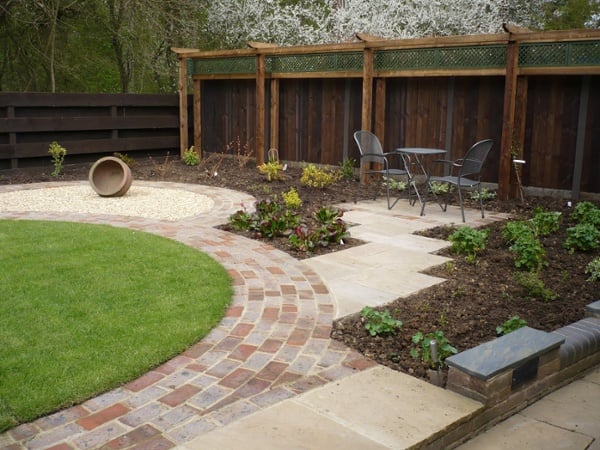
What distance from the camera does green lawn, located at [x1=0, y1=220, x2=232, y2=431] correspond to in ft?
9.10

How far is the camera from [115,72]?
14.9m

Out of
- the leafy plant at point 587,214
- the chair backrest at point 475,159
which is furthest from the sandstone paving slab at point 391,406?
the chair backrest at point 475,159

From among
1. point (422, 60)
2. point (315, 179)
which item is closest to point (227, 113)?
point (315, 179)

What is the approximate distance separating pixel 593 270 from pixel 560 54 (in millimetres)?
3204

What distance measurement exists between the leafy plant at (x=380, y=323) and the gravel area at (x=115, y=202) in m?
3.50

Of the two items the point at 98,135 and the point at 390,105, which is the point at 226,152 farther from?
the point at 390,105

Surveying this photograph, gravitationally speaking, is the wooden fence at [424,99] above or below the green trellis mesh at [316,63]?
below

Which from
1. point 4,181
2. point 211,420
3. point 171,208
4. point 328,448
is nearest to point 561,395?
point 328,448

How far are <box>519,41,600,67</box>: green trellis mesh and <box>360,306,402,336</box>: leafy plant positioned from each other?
453cm

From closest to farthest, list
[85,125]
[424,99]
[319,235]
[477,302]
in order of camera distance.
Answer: [477,302]
[319,235]
[424,99]
[85,125]

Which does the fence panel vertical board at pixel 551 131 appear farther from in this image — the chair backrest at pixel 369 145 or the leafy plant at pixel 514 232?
the leafy plant at pixel 514 232

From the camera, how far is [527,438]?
2.49 meters

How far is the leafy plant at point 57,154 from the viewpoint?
945cm

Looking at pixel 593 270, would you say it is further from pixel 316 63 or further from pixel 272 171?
pixel 316 63
